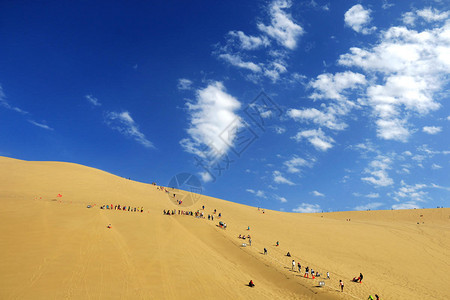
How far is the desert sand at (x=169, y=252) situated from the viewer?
1610 cm

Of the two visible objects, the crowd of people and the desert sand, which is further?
the crowd of people

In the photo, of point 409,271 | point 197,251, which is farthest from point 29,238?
point 409,271

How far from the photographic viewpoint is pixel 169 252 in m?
21.5

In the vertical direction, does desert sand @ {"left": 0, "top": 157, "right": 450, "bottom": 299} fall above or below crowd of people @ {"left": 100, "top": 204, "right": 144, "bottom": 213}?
below

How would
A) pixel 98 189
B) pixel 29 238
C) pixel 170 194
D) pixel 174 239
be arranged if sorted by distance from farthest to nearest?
pixel 170 194 → pixel 98 189 → pixel 174 239 → pixel 29 238

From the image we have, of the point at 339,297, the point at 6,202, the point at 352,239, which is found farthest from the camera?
the point at 352,239

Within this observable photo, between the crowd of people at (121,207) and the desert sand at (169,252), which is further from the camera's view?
the crowd of people at (121,207)

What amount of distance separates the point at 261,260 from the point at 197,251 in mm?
5991

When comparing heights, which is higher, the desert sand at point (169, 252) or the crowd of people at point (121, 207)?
the crowd of people at point (121, 207)

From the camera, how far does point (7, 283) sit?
14.3 m

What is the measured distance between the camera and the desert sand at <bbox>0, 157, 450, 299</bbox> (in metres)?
16.1

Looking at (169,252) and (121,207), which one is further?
(121,207)

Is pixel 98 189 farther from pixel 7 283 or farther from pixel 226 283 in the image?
pixel 226 283

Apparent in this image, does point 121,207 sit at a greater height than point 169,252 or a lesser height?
greater
